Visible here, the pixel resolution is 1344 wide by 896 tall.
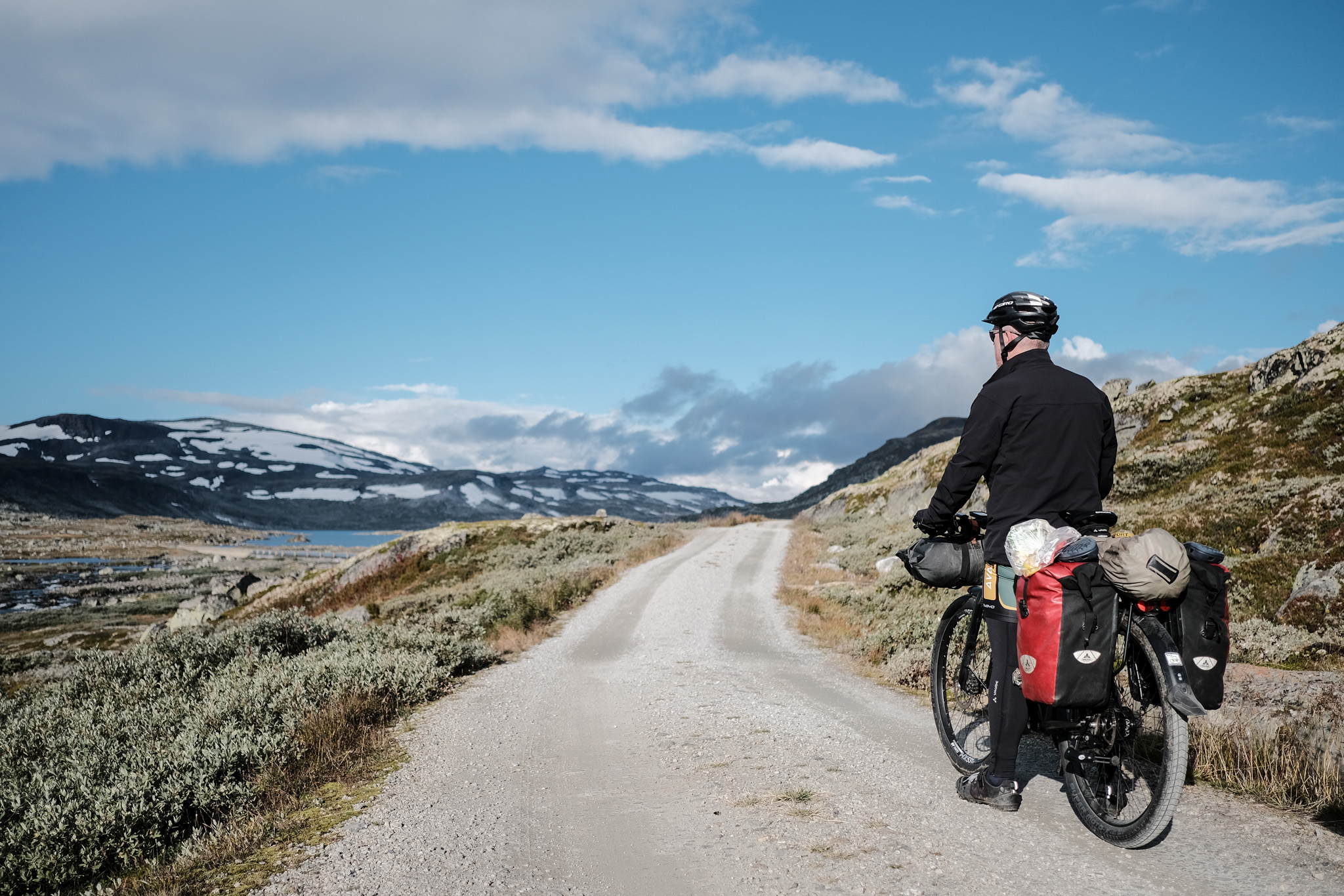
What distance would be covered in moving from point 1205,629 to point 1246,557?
1257 cm

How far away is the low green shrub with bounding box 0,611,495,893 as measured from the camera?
517cm

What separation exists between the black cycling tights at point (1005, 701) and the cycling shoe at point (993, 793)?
3.9 inches

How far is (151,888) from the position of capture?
14.1 ft

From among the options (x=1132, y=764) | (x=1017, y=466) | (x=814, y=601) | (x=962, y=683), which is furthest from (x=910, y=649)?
(x=814, y=601)

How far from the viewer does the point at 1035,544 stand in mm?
4062

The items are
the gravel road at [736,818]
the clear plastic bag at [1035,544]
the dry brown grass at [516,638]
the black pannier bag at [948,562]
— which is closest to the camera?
the gravel road at [736,818]

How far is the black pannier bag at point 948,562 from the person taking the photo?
4879 millimetres

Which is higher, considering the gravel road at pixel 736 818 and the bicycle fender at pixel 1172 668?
the bicycle fender at pixel 1172 668

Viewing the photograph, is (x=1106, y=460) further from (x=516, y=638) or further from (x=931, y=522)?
(x=516, y=638)

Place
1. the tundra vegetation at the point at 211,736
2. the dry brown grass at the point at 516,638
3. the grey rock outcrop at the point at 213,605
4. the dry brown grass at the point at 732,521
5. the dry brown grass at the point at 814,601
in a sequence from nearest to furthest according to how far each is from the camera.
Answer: the tundra vegetation at the point at 211,736, the dry brown grass at the point at 516,638, the dry brown grass at the point at 814,601, the grey rock outcrop at the point at 213,605, the dry brown grass at the point at 732,521

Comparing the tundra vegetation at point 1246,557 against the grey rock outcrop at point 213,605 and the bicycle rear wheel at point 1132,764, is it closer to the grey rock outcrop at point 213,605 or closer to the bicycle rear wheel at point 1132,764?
the bicycle rear wheel at point 1132,764

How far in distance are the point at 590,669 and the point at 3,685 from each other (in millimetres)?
24119

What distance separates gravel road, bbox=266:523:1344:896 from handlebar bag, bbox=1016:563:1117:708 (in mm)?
944

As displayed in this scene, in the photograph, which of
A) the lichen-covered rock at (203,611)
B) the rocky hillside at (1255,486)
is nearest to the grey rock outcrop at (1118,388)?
the rocky hillside at (1255,486)
